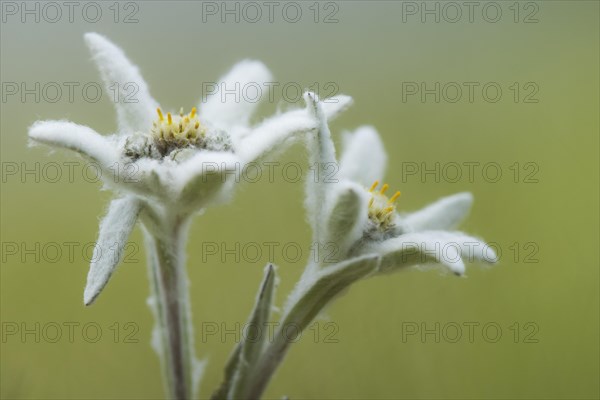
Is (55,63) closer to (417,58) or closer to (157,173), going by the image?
(417,58)

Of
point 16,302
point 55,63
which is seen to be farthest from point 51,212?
point 55,63

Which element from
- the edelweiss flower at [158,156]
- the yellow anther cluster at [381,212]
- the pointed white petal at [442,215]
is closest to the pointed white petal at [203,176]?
the edelweiss flower at [158,156]

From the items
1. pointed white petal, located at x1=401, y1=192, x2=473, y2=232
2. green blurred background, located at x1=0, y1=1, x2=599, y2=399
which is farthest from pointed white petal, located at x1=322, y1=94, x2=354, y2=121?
green blurred background, located at x1=0, y1=1, x2=599, y2=399

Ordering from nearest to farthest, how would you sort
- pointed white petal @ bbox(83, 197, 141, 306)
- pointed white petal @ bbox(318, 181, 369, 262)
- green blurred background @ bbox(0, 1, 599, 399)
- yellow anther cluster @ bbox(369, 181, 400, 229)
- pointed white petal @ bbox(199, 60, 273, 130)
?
pointed white petal @ bbox(83, 197, 141, 306)
pointed white petal @ bbox(318, 181, 369, 262)
yellow anther cluster @ bbox(369, 181, 400, 229)
pointed white petal @ bbox(199, 60, 273, 130)
green blurred background @ bbox(0, 1, 599, 399)

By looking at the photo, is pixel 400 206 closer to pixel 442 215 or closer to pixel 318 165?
pixel 442 215

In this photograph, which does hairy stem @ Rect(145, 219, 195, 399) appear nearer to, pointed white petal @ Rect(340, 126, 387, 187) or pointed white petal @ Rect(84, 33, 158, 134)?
pointed white petal @ Rect(84, 33, 158, 134)

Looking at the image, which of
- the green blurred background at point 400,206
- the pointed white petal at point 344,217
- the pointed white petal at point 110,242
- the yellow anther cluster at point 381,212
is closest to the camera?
the pointed white petal at point 110,242

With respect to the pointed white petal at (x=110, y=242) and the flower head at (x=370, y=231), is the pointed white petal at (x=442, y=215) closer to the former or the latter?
the flower head at (x=370, y=231)
